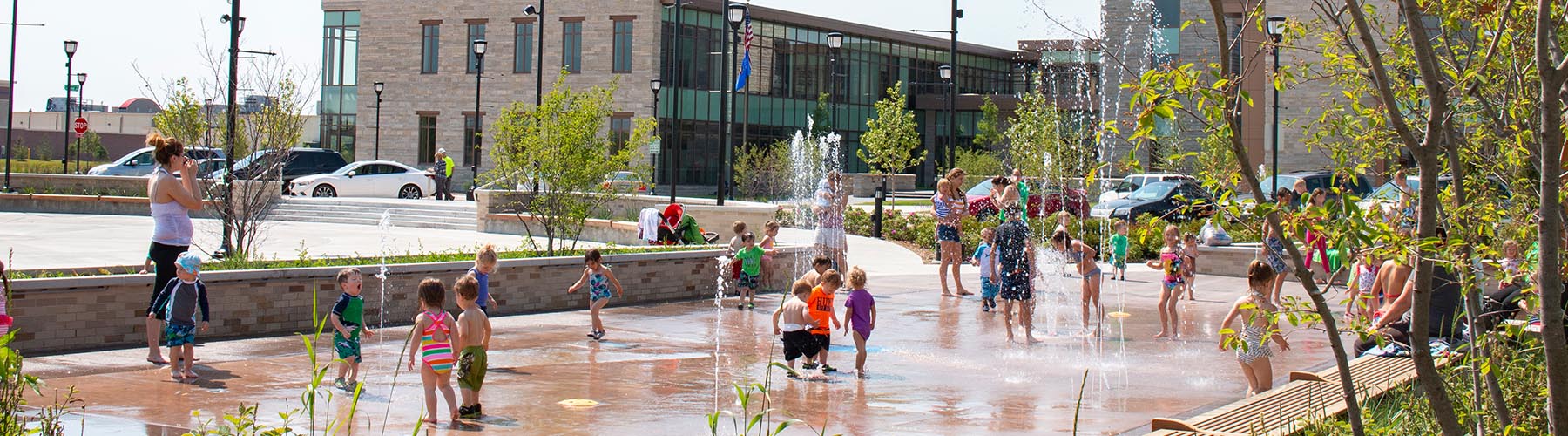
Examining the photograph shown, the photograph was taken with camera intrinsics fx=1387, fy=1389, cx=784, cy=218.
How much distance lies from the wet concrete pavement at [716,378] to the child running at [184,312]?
6.6 inches

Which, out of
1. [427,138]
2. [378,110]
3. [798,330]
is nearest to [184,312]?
[798,330]

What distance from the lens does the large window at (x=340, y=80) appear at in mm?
54812

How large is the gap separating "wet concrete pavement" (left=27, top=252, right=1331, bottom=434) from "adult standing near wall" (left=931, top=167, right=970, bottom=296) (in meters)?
1.99

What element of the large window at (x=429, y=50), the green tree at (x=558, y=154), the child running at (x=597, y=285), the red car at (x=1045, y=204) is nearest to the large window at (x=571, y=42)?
the large window at (x=429, y=50)

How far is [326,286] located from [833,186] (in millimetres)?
6357

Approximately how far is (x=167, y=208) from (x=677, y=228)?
1156 cm

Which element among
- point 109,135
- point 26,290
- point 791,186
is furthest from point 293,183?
point 109,135

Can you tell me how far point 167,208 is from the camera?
9.95 m

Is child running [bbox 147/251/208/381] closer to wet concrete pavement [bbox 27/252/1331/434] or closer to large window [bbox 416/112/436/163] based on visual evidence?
wet concrete pavement [bbox 27/252/1331/434]

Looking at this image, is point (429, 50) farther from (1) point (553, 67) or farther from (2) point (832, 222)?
(2) point (832, 222)

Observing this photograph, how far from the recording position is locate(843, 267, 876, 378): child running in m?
10.3

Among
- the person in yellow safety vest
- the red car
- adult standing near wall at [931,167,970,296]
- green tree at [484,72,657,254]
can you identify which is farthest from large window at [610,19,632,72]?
adult standing near wall at [931,167,970,296]

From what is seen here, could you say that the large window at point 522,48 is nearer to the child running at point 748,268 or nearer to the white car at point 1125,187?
the white car at point 1125,187

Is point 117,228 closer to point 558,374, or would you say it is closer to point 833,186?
point 833,186
